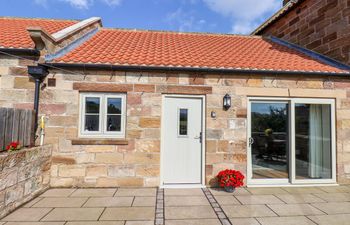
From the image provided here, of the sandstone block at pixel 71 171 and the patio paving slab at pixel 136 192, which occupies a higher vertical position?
the sandstone block at pixel 71 171

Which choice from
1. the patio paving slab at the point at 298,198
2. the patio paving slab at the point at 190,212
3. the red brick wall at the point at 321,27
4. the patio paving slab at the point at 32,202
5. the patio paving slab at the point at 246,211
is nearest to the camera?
the patio paving slab at the point at 190,212

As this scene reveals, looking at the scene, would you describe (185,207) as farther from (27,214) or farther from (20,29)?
(20,29)

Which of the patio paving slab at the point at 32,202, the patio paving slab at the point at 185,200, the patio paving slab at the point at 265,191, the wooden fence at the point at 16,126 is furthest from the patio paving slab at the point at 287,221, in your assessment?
the wooden fence at the point at 16,126

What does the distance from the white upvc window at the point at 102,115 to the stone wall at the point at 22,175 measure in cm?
105

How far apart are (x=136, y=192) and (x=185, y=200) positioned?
48.0 inches

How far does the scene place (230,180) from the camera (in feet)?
18.4

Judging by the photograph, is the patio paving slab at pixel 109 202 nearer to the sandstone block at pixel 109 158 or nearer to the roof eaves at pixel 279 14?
the sandstone block at pixel 109 158

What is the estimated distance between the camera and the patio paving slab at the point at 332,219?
4.03m

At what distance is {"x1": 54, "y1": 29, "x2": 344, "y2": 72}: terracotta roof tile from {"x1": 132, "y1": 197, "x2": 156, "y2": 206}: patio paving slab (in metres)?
3.26

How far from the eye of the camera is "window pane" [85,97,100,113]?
19.6 feet

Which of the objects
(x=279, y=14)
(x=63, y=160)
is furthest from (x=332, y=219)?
(x=279, y=14)

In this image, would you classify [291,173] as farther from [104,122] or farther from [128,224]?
[104,122]

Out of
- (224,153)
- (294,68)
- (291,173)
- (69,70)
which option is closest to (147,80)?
(69,70)

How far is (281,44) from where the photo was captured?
9562 mm
